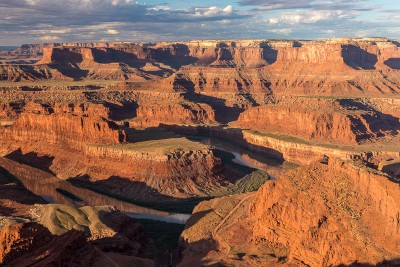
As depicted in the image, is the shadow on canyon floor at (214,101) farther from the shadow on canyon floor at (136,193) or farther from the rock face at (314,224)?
the rock face at (314,224)

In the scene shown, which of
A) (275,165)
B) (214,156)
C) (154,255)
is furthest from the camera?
(275,165)

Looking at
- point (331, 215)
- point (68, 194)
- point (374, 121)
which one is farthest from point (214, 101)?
point (331, 215)

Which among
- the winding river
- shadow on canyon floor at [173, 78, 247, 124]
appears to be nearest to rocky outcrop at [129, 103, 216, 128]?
shadow on canyon floor at [173, 78, 247, 124]

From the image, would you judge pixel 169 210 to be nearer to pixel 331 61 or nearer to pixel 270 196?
pixel 270 196

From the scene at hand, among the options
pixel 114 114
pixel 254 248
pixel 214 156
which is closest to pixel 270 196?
pixel 254 248

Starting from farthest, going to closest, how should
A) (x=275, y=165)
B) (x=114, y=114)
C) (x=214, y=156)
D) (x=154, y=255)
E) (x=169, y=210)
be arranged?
1. (x=114, y=114)
2. (x=275, y=165)
3. (x=214, y=156)
4. (x=169, y=210)
5. (x=154, y=255)

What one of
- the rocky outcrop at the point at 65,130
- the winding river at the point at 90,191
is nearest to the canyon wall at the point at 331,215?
the winding river at the point at 90,191
